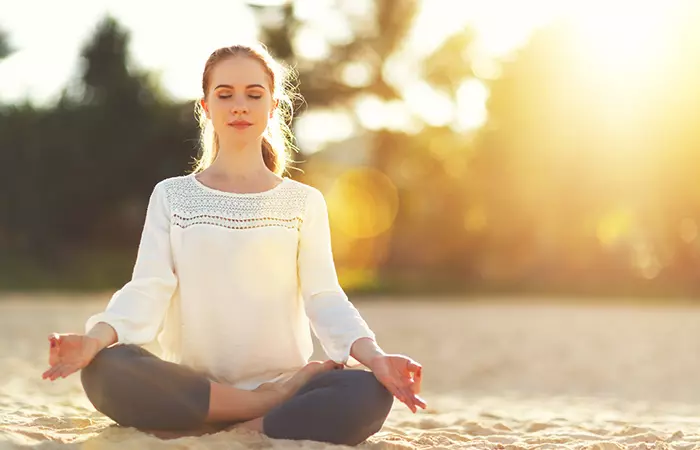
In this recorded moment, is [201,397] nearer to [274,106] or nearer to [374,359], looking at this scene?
[374,359]

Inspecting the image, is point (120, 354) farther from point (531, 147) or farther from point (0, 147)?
point (0, 147)

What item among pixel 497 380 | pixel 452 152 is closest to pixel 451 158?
pixel 452 152

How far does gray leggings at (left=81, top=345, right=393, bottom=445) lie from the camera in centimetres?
304

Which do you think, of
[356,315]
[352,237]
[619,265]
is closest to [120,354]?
[356,315]

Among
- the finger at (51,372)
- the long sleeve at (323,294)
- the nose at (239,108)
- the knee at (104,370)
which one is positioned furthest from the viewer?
the nose at (239,108)

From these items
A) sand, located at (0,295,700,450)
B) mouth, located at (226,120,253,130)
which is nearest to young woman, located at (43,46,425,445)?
mouth, located at (226,120,253,130)

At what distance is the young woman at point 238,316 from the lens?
3.05 metres

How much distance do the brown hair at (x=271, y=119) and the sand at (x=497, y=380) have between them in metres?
1.06

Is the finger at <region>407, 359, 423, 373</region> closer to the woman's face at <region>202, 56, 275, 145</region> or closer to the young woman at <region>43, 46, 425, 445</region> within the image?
the young woman at <region>43, 46, 425, 445</region>

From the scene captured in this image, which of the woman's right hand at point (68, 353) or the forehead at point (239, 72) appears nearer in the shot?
the woman's right hand at point (68, 353)

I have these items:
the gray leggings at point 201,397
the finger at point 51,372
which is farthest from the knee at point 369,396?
the finger at point 51,372

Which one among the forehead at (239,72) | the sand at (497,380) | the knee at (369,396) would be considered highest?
the forehead at (239,72)

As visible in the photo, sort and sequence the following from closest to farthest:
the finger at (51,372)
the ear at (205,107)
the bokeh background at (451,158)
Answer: the finger at (51,372) → the ear at (205,107) → the bokeh background at (451,158)

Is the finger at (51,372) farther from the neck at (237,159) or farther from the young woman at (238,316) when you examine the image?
the neck at (237,159)
